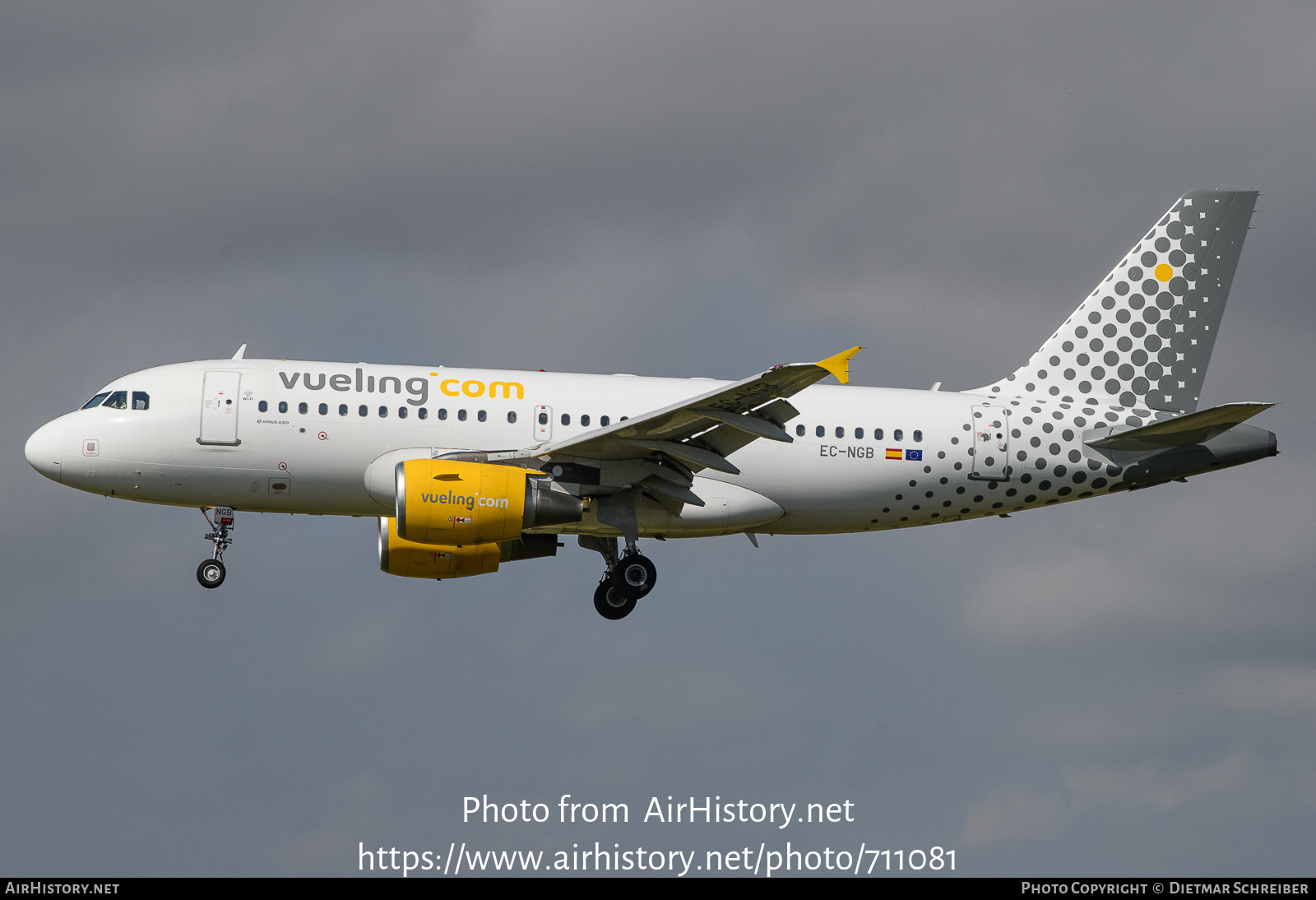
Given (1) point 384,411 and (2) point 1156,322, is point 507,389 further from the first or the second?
(2) point 1156,322

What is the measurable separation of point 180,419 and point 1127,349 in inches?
858

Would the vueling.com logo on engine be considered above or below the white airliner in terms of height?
below

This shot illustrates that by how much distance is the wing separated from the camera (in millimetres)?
28938

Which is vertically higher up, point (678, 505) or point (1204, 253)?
point (1204, 253)

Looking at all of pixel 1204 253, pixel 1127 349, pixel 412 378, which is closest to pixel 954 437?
pixel 1127 349

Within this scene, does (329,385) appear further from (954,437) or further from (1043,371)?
(1043,371)

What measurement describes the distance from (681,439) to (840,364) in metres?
5.16

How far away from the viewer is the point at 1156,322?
37188 mm

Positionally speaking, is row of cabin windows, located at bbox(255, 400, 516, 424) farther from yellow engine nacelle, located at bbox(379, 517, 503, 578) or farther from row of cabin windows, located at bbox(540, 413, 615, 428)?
yellow engine nacelle, located at bbox(379, 517, 503, 578)

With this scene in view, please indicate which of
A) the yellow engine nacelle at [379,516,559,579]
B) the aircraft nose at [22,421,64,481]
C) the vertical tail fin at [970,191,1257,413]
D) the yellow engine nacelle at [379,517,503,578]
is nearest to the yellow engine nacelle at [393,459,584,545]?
the yellow engine nacelle at [379,516,559,579]

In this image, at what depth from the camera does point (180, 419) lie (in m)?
31.6

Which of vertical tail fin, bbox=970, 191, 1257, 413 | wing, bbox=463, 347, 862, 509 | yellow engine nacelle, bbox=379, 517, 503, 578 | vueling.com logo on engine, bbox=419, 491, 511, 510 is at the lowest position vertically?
vueling.com logo on engine, bbox=419, 491, 511, 510

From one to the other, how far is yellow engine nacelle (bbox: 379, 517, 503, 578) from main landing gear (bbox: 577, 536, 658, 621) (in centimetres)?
227

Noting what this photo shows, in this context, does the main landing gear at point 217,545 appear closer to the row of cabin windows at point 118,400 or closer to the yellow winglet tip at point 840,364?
the row of cabin windows at point 118,400
